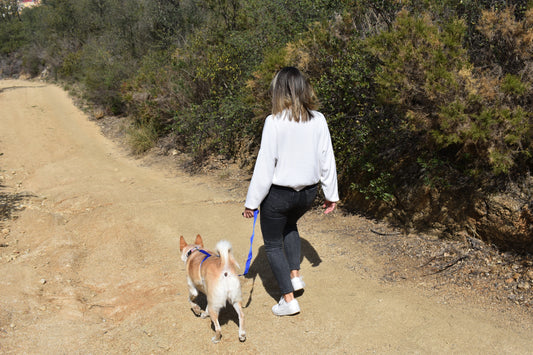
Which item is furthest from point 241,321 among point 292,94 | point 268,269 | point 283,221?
point 292,94

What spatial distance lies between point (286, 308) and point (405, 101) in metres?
2.61

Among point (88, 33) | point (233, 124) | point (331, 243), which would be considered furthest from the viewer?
point (88, 33)

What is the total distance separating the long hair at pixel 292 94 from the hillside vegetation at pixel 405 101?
1.80m

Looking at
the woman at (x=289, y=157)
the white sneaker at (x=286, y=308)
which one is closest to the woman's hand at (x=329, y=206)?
the woman at (x=289, y=157)

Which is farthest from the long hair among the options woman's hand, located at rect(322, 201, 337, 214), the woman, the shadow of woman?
the shadow of woman

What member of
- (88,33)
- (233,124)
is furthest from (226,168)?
(88,33)

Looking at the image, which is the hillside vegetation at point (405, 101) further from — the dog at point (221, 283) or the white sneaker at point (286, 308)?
the dog at point (221, 283)

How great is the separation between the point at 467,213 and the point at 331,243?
1620 mm

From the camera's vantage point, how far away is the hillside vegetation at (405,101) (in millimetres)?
3820

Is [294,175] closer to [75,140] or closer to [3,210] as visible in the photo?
[3,210]

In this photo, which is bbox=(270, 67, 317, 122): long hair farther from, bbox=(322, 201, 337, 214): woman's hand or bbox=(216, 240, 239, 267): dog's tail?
bbox=(216, 240, 239, 267): dog's tail

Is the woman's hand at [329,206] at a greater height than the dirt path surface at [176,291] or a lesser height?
greater

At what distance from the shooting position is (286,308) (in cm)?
332

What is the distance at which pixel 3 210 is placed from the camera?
6.38m
